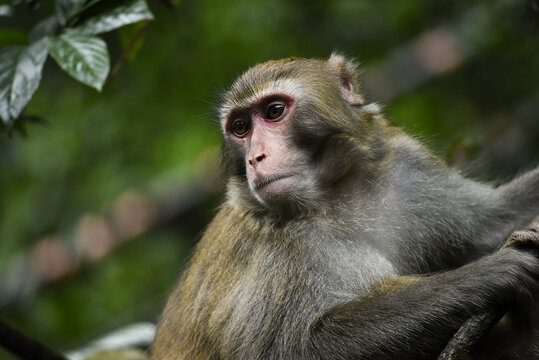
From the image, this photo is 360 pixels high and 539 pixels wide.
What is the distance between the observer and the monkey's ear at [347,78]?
18.5ft

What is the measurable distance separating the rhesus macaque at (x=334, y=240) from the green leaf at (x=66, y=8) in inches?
51.8

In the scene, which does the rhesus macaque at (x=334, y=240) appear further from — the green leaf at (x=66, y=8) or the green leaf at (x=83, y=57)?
the green leaf at (x=66, y=8)

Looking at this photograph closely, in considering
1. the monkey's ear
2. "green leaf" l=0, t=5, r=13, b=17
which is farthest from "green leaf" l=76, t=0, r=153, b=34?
the monkey's ear

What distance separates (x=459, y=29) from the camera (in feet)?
33.2

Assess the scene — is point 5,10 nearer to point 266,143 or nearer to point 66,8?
point 66,8

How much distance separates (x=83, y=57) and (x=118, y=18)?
37cm

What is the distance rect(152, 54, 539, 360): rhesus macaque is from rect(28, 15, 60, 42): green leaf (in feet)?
4.45

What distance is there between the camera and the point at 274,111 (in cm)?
531

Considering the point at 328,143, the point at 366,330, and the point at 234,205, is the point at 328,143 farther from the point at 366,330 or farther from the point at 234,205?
the point at 366,330

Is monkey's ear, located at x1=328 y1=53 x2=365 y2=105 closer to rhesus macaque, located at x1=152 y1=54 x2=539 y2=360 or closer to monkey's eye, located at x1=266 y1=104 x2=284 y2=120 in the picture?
rhesus macaque, located at x1=152 y1=54 x2=539 y2=360

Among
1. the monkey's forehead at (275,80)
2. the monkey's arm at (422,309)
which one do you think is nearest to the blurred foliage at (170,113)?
the monkey's forehead at (275,80)

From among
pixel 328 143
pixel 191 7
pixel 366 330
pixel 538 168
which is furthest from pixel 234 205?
pixel 191 7

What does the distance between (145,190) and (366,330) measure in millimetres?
6703

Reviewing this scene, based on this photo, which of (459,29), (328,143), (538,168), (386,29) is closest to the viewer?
(328,143)
